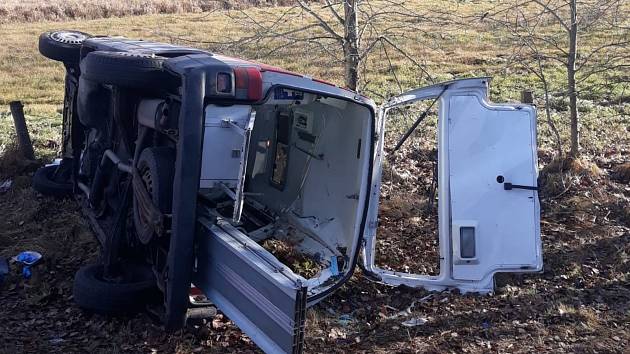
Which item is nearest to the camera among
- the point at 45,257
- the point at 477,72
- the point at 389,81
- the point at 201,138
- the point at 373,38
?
the point at 201,138

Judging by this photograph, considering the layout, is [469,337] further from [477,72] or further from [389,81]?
[477,72]

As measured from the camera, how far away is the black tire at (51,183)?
7898mm

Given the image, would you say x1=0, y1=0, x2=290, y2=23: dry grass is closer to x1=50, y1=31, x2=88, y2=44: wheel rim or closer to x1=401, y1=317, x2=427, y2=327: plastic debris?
x1=50, y1=31, x2=88, y2=44: wheel rim

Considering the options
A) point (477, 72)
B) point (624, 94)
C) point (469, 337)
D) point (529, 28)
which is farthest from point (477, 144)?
point (477, 72)

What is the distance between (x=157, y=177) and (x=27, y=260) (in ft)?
6.93

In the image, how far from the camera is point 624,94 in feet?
42.0

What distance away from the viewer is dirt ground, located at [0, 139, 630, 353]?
199 inches

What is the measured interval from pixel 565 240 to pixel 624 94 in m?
6.80

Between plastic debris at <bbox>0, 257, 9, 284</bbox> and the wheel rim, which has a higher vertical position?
the wheel rim

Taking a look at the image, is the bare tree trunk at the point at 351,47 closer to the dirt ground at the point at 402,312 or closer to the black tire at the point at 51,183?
the dirt ground at the point at 402,312

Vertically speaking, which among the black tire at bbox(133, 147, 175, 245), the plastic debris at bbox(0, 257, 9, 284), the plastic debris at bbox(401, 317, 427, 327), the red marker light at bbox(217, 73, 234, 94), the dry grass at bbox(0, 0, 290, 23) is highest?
the dry grass at bbox(0, 0, 290, 23)

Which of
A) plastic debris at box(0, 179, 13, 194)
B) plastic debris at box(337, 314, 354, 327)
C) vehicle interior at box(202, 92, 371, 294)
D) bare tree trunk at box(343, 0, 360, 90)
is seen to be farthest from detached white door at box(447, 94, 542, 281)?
plastic debris at box(0, 179, 13, 194)

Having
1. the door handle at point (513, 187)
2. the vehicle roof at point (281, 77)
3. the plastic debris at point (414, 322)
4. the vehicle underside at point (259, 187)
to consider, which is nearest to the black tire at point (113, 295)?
the vehicle underside at point (259, 187)

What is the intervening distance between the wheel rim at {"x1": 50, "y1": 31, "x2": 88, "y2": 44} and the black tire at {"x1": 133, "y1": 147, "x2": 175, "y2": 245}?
3.13 meters
